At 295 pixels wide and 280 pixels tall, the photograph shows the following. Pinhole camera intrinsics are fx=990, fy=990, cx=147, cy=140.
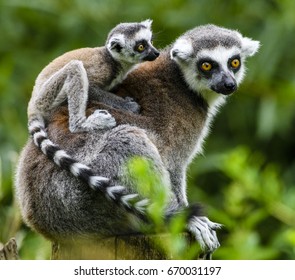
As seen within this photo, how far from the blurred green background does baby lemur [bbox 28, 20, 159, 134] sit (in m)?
3.49

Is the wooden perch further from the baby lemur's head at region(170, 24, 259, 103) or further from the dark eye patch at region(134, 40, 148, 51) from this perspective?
the baby lemur's head at region(170, 24, 259, 103)

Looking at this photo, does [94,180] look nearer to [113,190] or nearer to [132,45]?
[113,190]

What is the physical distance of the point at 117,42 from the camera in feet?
22.1

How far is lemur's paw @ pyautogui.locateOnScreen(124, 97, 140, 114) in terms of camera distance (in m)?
6.52

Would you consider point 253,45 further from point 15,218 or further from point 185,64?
point 15,218

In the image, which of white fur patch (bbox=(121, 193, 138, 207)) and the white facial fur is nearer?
white fur patch (bbox=(121, 193, 138, 207))

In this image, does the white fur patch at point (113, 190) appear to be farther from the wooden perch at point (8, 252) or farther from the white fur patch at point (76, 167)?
the wooden perch at point (8, 252)

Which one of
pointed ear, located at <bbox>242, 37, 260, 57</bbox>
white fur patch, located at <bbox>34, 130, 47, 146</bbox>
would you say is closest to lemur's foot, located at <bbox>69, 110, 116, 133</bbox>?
white fur patch, located at <bbox>34, 130, 47, 146</bbox>

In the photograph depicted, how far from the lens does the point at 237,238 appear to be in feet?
17.2

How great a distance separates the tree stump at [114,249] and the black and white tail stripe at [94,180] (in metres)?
0.18

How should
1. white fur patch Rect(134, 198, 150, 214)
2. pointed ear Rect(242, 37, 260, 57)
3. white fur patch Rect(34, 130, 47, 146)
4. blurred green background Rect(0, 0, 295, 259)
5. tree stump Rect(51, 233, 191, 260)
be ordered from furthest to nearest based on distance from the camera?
blurred green background Rect(0, 0, 295, 259), pointed ear Rect(242, 37, 260, 57), white fur patch Rect(34, 130, 47, 146), white fur patch Rect(134, 198, 150, 214), tree stump Rect(51, 233, 191, 260)

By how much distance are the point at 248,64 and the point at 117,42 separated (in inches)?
176

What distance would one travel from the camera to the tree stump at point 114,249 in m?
5.64

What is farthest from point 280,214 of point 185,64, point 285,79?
point 285,79
